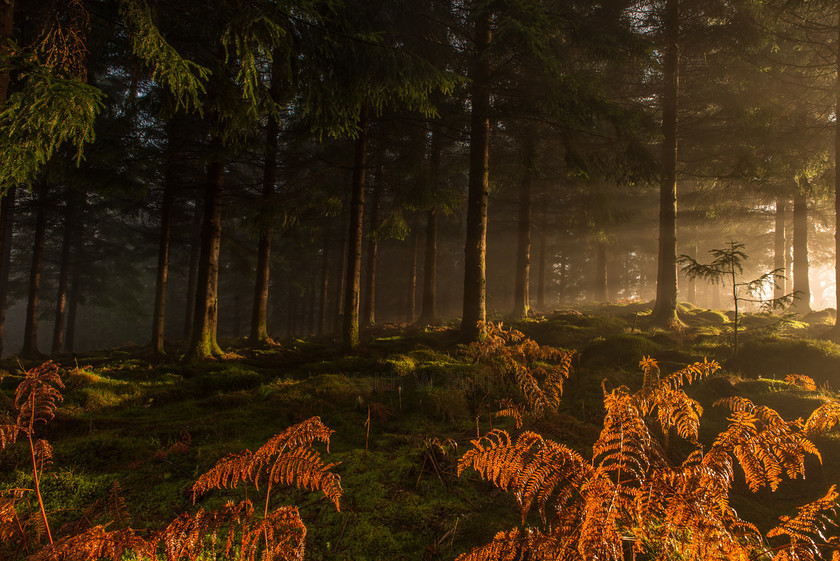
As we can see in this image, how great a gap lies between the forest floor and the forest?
0.03 m

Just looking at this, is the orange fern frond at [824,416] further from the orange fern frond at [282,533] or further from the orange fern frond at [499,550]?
the orange fern frond at [282,533]

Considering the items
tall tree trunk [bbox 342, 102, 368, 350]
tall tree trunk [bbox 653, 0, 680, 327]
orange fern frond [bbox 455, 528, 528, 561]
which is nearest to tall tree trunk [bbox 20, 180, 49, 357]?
tall tree trunk [bbox 342, 102, 368, 350]

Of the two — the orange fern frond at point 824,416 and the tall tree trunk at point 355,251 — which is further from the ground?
the tall tree trunk at point 355,251

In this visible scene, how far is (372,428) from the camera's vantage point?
462 cm

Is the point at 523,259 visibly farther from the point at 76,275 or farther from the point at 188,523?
the point at 76,275

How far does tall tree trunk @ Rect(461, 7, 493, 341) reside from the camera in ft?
31.5

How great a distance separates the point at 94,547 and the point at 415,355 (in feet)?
22.3

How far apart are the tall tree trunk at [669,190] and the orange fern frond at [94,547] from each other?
13.8 meters

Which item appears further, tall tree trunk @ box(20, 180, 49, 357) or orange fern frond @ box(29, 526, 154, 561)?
tall tree trunk @ box(20, 180, 49, 357)

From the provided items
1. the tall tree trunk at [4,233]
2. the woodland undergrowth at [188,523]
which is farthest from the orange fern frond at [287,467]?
the tall tree trunk at [4,233]

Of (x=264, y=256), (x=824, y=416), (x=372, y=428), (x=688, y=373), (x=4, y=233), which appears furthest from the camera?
(x=264, y=256)

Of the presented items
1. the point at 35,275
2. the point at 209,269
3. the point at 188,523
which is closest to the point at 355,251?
the point at 209,269

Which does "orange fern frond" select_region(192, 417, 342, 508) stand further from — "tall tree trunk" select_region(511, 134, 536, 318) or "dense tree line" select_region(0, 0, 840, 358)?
"tall tree trunk" select_region(511, 134, 536, 318)

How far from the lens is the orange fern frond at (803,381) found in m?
4.71
